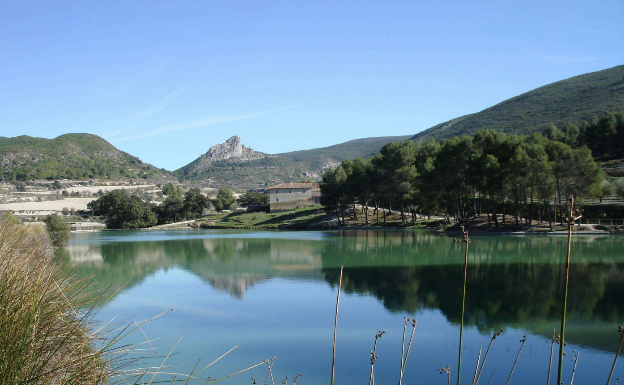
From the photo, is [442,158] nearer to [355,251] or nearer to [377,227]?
[377,227]

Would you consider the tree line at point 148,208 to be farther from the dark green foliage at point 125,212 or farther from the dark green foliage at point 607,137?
the dark green foliage at point 607,137

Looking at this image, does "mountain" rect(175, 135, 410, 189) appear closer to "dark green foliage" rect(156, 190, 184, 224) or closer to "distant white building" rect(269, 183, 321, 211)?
"dark green foliage" rect(156, 190, 184, 224)

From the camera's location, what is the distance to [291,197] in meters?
66.9

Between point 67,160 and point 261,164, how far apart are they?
212 ft

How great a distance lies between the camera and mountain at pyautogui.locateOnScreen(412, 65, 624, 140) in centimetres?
8206

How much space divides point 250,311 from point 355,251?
1459 centimetres

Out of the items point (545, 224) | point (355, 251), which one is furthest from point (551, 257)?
point (545, 224)

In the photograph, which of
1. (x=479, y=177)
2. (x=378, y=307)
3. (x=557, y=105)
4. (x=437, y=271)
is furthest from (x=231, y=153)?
(x=378, y=307)

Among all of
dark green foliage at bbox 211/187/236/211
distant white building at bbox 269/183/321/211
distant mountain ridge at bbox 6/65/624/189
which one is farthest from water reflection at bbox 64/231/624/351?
distant mountain ridge at bbox 6/65/624/189

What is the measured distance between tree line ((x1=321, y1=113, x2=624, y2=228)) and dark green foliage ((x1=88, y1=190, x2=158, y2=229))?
2548 cm

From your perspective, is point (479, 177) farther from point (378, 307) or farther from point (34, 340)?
point (34, 340)

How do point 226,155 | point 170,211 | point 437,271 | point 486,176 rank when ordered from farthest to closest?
point 226,155 → point 170,211 → point 486,176 → point 437,271

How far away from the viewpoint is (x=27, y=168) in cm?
10100

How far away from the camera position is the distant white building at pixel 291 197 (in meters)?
66.2
